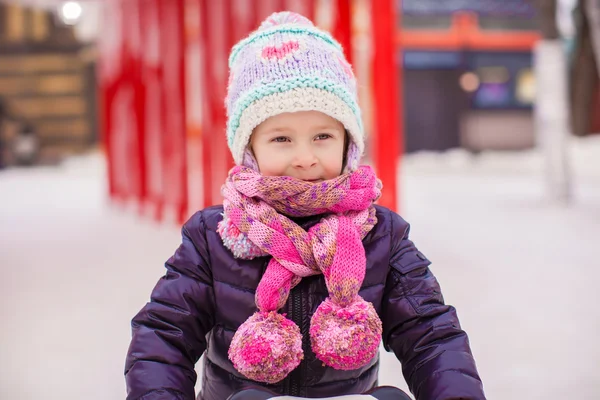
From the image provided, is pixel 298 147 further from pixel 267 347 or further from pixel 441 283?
pixel 441 283

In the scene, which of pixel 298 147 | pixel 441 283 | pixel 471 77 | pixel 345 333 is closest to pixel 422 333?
pixel 345 333

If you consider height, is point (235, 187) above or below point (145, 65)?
below

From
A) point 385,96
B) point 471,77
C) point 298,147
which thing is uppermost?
point 471,77

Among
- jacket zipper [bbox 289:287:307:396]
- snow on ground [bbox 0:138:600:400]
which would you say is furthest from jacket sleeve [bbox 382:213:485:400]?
snow on ground [bbox 0:138:600:400]

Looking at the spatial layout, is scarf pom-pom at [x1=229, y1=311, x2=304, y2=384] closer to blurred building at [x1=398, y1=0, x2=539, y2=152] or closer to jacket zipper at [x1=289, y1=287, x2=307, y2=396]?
jacket zipper at [x1=289, y1=287, x2=307, y2=396]

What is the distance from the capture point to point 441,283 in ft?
7.30

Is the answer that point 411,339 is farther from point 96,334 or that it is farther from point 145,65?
point 145,65

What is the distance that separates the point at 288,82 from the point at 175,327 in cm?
38

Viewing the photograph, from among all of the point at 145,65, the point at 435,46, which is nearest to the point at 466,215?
the point at 145,65

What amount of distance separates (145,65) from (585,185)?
3.61 meters

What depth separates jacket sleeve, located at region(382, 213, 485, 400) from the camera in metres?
0.83

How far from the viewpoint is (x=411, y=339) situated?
0.90m

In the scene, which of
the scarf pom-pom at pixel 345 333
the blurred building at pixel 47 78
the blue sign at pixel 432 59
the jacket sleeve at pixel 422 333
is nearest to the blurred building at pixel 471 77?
the blue sign at pixel 432 59

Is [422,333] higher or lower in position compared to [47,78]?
lower
